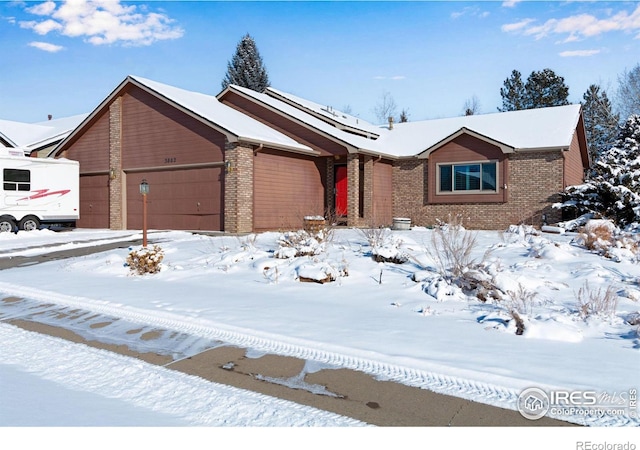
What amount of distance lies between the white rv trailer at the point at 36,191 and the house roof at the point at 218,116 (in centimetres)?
302

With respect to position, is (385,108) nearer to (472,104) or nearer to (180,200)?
(472,104)

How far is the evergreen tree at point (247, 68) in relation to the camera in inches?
1836

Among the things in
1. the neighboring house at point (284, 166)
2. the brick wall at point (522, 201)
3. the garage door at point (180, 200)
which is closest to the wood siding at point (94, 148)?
the neighboring house at point (284, 166)

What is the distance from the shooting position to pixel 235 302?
7.11m

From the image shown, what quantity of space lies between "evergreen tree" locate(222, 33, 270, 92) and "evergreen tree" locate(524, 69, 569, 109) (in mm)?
24218

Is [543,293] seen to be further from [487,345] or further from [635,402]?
[635,402]

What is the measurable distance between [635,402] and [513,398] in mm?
871

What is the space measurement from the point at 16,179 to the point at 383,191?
14505 millimetres

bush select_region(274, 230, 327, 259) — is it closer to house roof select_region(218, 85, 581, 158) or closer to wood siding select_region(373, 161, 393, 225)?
house roof select_region(218, 85, 581, 158)

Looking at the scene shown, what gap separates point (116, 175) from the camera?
20.6 metres

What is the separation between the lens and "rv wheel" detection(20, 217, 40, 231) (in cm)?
1865

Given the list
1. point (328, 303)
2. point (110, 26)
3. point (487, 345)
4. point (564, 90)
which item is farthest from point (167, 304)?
point (564, 90)

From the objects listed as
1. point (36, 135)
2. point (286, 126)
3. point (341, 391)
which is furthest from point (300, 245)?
point (36, 135)
